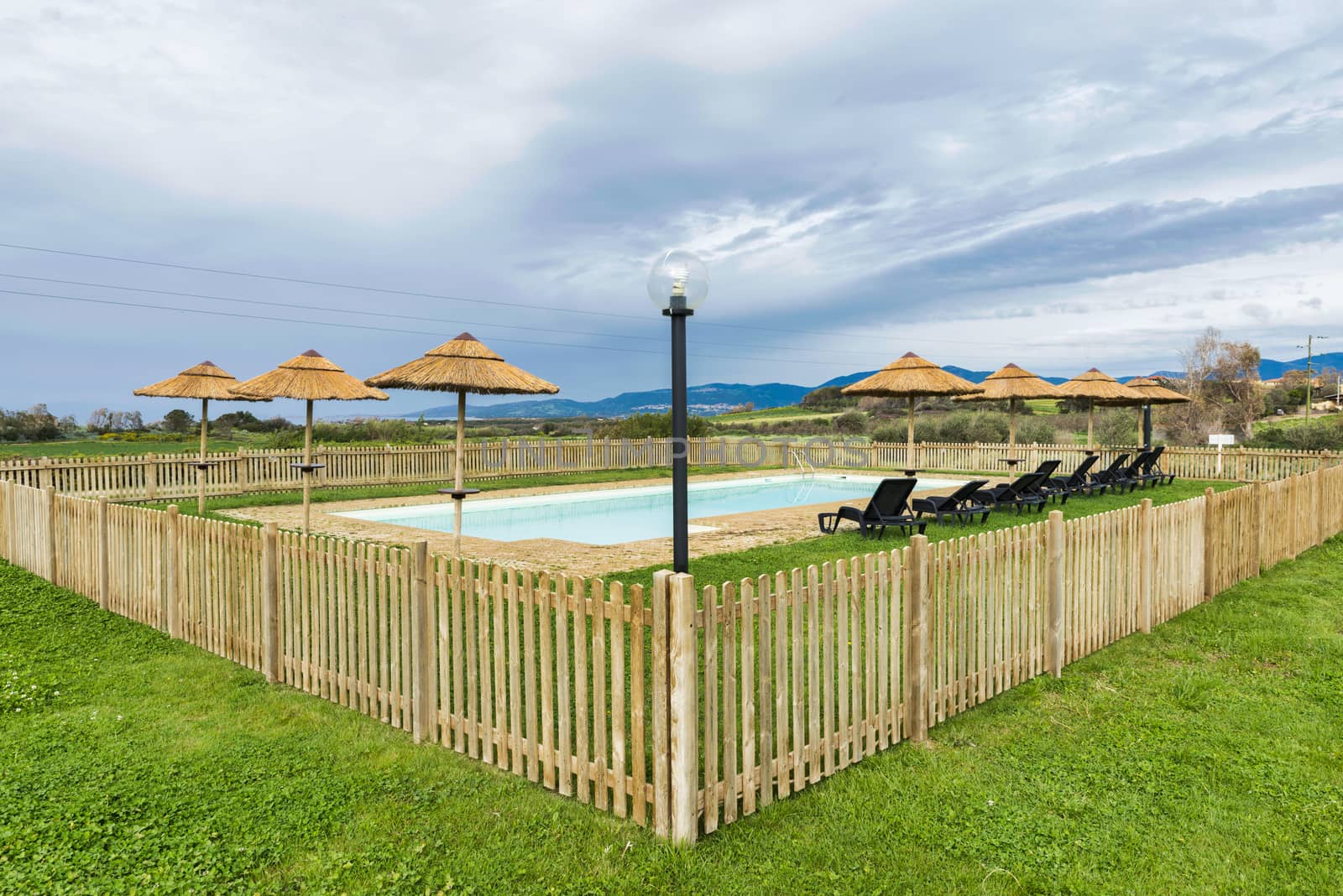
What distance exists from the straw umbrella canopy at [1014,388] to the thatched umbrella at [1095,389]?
0.41 meters

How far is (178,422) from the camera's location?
1834 inches

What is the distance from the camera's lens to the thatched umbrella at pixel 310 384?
12.1m

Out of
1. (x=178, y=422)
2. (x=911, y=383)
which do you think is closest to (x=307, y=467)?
(x=911, y=383)

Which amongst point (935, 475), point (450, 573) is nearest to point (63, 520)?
point (450, 573)

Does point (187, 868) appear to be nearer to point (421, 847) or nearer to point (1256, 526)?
point (421, 847)

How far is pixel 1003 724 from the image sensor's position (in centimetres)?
471

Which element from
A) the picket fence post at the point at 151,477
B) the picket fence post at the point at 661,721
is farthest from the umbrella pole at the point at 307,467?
the picket fence post at the point at 661,721

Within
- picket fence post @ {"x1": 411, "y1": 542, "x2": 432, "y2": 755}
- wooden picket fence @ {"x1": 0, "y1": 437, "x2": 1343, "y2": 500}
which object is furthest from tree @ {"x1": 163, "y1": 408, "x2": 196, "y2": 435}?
picket fence post @ {"x1": 411, "y1": 542, "x2": 432, "y2": 755}

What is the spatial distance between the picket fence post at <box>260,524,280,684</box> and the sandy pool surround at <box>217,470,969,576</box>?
9.16 ft

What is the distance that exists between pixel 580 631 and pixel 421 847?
3.54 ft

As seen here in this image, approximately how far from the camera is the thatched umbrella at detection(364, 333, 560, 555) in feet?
33.9

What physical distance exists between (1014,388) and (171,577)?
62.8 ft

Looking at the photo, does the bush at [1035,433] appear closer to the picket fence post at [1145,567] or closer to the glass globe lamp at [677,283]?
the picket fence post at [1145,567]

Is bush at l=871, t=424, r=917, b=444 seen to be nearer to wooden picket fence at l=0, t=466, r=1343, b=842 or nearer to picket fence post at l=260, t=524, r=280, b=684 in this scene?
wooden picket fence at l=0, t=466, r=1343, b=842
